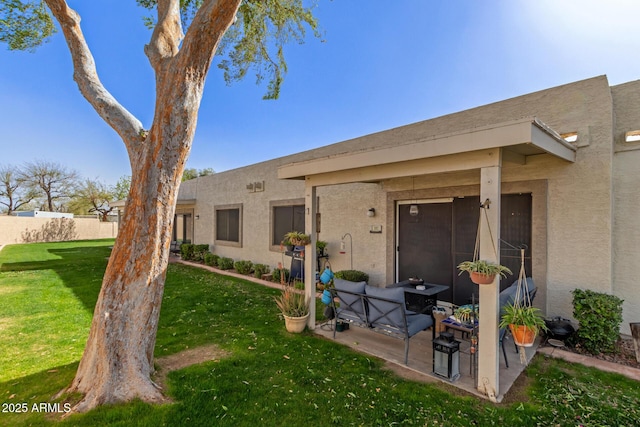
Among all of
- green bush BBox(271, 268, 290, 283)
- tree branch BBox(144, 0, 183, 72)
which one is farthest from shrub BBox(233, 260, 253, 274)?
tree branch BBox(144, 0, 183, 72)

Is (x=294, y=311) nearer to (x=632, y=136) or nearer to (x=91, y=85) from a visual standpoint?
(x=91, y=85)

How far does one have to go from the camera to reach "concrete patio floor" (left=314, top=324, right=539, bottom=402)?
3.59 m

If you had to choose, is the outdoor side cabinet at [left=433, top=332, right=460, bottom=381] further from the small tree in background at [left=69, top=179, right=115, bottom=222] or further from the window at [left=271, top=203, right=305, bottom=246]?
the small tree in background at [left=69, top=179, right=115, bottom=222]

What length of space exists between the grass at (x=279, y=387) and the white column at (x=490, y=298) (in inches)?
10.7

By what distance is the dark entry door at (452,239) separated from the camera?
5309mm

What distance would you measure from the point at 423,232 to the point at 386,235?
891mm

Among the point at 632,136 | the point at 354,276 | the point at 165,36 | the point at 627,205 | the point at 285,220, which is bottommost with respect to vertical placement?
the point at 354,276

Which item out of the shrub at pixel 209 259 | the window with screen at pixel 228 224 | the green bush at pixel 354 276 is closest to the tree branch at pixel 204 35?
the green bush at pixel 354 276

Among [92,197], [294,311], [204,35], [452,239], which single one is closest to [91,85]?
[204,35]

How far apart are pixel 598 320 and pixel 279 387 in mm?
4427

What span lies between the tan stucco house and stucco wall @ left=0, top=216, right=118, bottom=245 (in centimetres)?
2024

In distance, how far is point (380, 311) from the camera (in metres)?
4.26

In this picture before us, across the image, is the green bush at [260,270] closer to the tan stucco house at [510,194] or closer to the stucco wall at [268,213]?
the stucco wall at [268,213]

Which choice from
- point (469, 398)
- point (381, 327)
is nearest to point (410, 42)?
point (381, 327)
